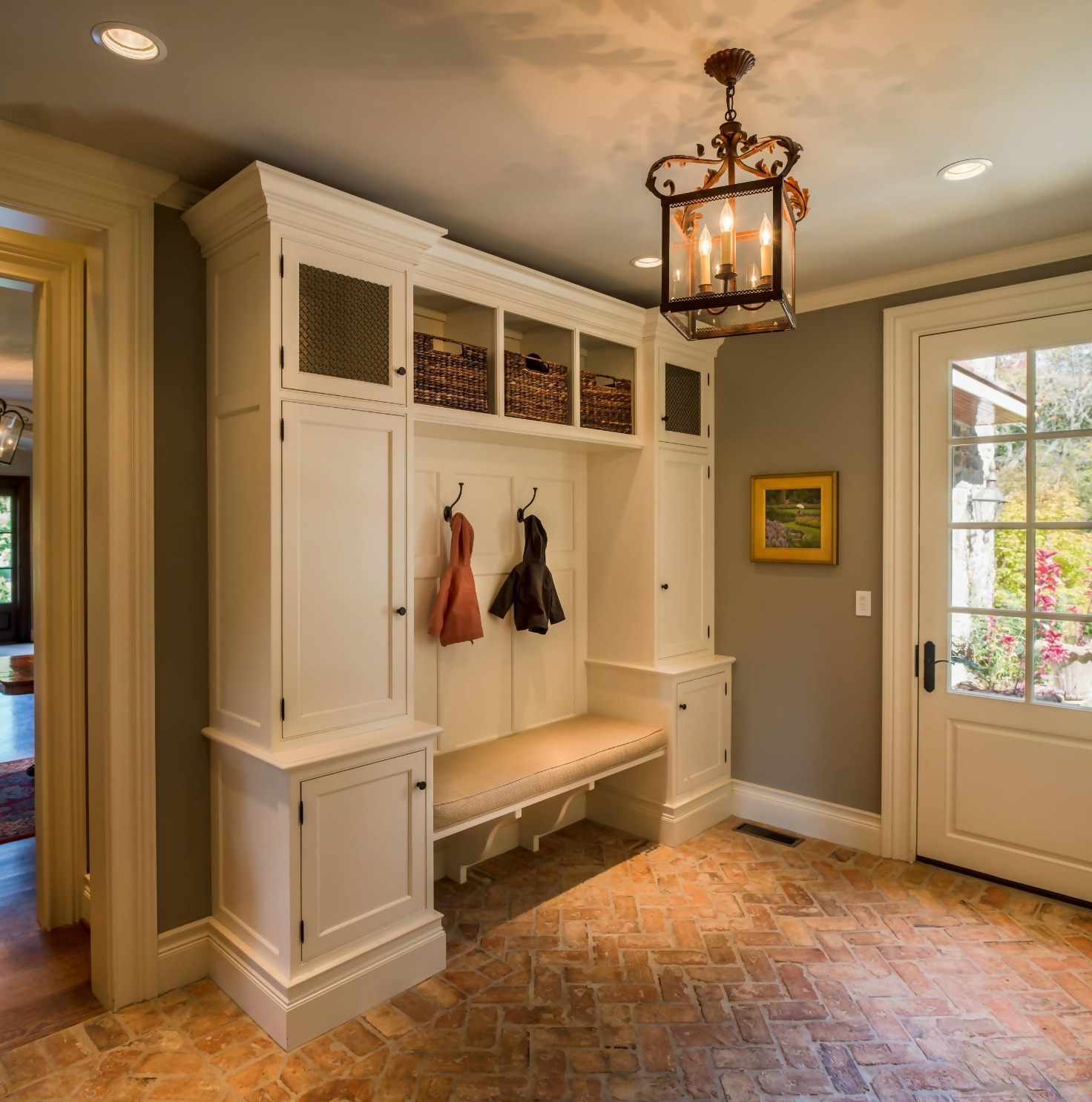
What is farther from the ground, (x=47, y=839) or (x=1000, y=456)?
(x=1000, y=456)

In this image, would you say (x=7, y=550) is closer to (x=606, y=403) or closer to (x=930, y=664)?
(x=606, y=403)

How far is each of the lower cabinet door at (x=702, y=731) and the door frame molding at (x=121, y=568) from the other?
227 cm

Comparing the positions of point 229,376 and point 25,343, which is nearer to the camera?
point 229,376

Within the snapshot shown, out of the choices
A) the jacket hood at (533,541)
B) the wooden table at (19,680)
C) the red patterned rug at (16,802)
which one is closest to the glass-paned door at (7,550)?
the red patterned rug at (16,802)

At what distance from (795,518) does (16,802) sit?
14.9ft

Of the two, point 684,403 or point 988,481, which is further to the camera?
point 684,403

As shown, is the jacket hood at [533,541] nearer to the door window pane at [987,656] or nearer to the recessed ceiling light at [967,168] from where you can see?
the door window pane at [987,656]

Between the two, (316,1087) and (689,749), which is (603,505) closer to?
(689,749)

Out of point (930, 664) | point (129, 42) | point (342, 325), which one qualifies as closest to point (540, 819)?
point (930, 664)

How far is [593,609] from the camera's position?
12.6ft

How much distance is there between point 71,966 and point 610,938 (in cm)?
191

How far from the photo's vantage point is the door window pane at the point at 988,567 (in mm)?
3092

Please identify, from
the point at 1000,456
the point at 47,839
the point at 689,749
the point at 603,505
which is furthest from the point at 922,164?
the point at 47,839

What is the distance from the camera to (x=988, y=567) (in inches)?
124
